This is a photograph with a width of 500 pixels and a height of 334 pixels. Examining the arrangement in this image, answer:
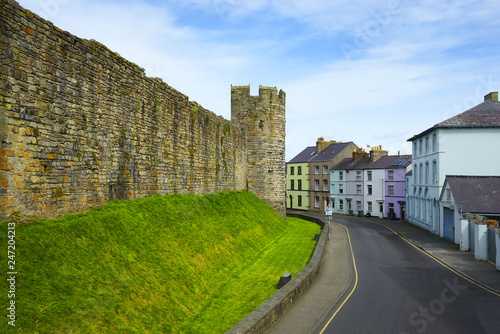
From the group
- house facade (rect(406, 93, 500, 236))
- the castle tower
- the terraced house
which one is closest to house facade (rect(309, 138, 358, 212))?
the terraced house

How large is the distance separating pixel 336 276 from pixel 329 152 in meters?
46.8

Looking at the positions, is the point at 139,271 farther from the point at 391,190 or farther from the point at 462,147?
the point at 391,190

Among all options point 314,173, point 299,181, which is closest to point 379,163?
point 314,173

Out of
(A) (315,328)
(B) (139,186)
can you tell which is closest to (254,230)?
(B) (139,186)

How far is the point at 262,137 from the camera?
101 feet

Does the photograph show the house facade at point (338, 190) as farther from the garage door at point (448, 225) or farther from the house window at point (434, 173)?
the garage door at point (448, 225)

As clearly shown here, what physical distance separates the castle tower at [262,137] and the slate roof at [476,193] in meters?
→ 13.2

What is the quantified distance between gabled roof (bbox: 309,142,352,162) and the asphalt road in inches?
1615

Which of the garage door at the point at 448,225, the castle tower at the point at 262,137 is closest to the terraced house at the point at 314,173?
the castle tower at the point at 262,137

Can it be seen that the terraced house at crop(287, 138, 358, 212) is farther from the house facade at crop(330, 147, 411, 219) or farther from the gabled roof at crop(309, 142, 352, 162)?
the house facade at crop(330, 147, 411, 219)

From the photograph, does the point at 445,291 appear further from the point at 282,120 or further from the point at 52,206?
the point at 282,120

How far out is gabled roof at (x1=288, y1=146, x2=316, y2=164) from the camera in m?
64.9

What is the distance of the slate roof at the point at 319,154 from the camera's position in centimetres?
5981

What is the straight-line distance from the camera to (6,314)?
628 centimetres
